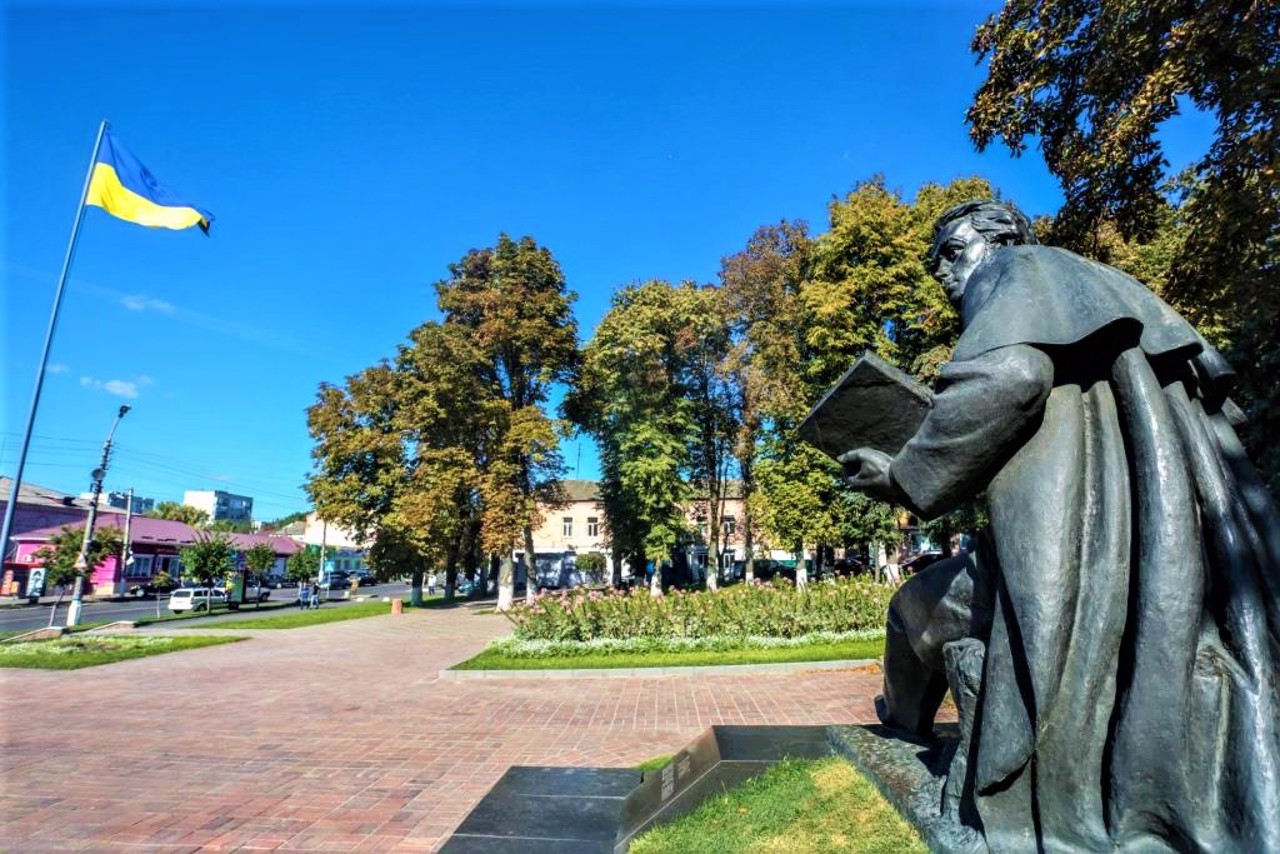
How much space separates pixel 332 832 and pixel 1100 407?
18.1 ft

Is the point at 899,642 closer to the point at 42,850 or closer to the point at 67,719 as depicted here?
the point at 42,850

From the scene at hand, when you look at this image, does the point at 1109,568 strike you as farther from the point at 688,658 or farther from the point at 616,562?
the point at 616,562

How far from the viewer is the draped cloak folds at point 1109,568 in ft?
5.80

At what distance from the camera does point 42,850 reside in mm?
4711

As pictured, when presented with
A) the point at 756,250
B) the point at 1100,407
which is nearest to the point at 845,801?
the point at 1100,407

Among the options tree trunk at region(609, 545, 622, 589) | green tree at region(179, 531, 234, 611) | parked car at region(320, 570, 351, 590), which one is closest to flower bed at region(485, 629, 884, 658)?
tree trunk at region(609, 545, 622, 589)

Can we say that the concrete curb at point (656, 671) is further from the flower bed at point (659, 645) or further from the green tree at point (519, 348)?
the green tree at point (519, 348)

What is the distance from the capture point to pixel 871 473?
8.34 ft

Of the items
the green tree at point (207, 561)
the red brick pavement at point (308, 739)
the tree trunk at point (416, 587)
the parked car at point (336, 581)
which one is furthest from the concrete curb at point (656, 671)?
the parked car at point (336, 581)

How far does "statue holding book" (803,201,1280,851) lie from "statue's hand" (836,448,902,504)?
33mm

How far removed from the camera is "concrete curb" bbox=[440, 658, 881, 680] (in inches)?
465

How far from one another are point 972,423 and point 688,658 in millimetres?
11505

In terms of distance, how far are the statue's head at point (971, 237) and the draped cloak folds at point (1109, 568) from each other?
42cm

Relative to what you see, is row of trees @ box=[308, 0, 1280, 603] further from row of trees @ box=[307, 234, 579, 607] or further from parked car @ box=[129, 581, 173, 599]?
parked car @ box=[129, 581, 173, 599]
